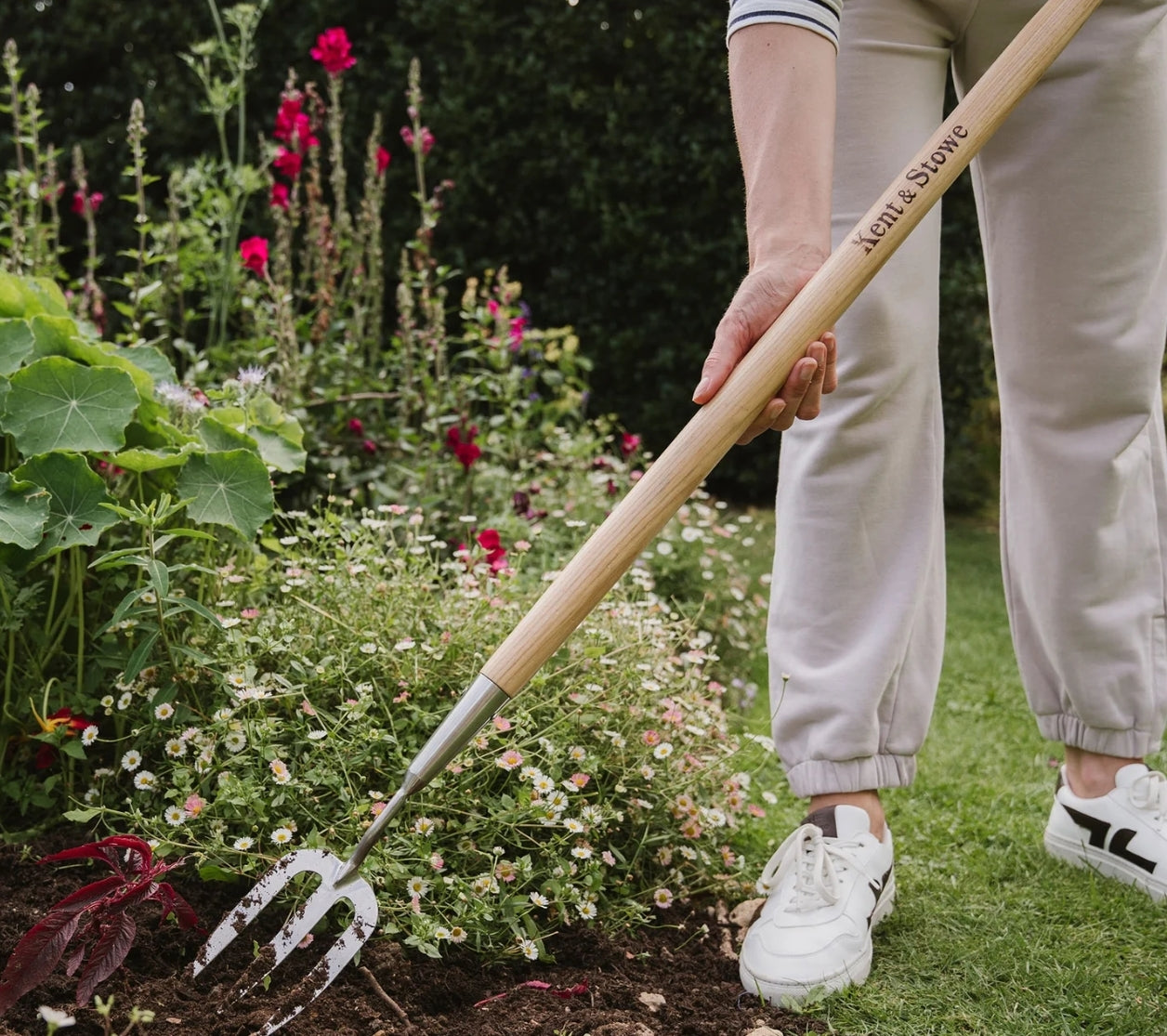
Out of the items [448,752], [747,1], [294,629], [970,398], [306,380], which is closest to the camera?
[448,752]

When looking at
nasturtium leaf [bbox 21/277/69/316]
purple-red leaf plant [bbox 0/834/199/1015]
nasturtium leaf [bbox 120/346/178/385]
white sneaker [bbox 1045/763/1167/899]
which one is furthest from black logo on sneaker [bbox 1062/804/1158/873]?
nasturtium leaf [bbox 21/277/69/316]

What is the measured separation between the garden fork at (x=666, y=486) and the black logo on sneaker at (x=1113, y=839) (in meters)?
1.08

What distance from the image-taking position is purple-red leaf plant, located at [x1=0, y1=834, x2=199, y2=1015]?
1271 millimetres

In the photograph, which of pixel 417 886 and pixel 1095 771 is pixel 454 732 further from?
pixel 1095 771

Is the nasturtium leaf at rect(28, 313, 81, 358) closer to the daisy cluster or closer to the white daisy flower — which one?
the daisy cluster

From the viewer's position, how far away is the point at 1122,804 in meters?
1.94

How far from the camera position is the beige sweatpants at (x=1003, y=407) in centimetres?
171

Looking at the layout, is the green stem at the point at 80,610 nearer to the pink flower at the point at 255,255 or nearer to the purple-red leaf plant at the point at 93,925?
the purple-red leaf plant at the point at 93,925

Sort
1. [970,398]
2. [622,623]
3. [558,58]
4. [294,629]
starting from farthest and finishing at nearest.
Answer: [970,398], [558,58], [622,623], [294,629]

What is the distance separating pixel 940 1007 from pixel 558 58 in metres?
4.50

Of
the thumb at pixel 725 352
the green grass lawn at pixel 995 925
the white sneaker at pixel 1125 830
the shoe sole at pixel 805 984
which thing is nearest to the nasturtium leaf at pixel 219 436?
the thumb at pixel 725 352

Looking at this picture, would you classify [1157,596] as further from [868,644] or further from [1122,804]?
[868,644]

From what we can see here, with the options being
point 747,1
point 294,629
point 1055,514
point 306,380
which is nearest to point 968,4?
point 747,1

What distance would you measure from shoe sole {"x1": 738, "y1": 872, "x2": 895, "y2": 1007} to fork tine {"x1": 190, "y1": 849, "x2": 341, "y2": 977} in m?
0.60
